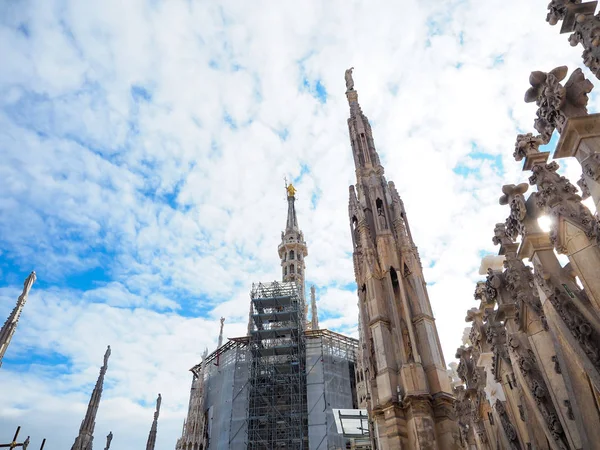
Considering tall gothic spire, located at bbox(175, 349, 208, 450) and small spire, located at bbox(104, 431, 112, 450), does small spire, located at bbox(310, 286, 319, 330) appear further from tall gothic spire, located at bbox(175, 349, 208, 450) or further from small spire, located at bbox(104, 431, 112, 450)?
small spire, located at bbox(104, 431, 112, 450)

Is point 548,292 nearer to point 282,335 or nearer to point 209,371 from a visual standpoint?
point 282,335

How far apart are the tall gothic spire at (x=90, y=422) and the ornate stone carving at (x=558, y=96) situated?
2105 inches

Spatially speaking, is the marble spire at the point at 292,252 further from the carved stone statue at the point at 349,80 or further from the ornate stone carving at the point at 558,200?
the ornate stone carving at the point at 558,200

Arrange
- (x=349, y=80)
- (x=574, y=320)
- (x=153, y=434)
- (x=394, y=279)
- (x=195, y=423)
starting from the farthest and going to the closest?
(x=153, y=434), (x=195, y=423), (x=349, y=80), (x=394, y=279), (x=574, y=320)

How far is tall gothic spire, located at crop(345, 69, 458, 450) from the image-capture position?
1152cm

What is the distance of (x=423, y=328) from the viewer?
13.0 metres

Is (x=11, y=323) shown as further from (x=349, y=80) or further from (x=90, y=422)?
(x=349, y=80)

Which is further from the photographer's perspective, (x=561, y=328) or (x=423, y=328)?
(x=423, y=328)

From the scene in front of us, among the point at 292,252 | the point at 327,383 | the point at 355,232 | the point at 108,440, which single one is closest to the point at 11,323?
the point at 108,440

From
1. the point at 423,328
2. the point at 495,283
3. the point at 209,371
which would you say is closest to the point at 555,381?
the point at 495,283

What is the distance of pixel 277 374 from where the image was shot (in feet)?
142

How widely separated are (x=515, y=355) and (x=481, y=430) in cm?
394

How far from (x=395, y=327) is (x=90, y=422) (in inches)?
1845

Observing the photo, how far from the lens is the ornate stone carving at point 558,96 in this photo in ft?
17.8
